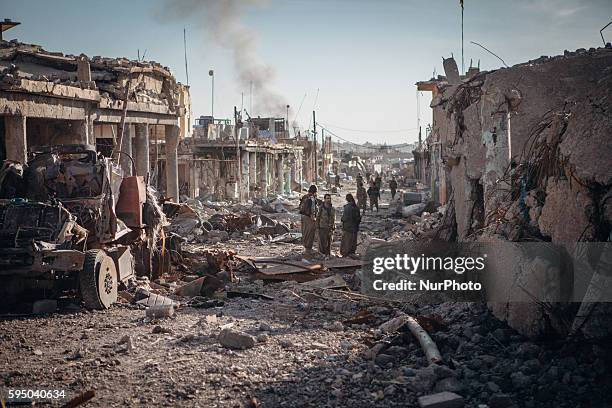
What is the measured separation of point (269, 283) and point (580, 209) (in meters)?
6.58

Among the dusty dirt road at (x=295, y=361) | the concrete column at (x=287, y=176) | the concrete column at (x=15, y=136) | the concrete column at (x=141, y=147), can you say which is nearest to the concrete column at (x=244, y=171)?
the concrete column at (x=287, y=176)

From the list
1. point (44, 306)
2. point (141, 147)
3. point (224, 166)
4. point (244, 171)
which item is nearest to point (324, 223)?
point (44, 306)

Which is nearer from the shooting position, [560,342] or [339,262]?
[560,342]

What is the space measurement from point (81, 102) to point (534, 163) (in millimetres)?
11573

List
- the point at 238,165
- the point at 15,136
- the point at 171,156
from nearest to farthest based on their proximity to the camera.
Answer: the point at 15,136 → the point at 171,156 → the point at 238,165

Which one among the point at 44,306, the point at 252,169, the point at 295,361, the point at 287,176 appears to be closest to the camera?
the point at 295,361

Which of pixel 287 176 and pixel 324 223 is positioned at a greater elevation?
pixel 287 176

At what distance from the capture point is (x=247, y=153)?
31875mm

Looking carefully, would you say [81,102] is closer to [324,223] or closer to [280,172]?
[324,223]

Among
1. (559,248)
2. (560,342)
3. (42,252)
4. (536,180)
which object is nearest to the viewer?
(560,342)

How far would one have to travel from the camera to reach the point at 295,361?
6691 millimetres

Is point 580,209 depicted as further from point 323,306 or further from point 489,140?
point 323,306

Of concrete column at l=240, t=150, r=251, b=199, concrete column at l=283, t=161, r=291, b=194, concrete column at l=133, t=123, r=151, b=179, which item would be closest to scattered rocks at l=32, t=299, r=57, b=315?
concrete column at l=133, t=123, r=151, b=179

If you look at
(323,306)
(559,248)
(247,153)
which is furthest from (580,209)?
(247,153)
